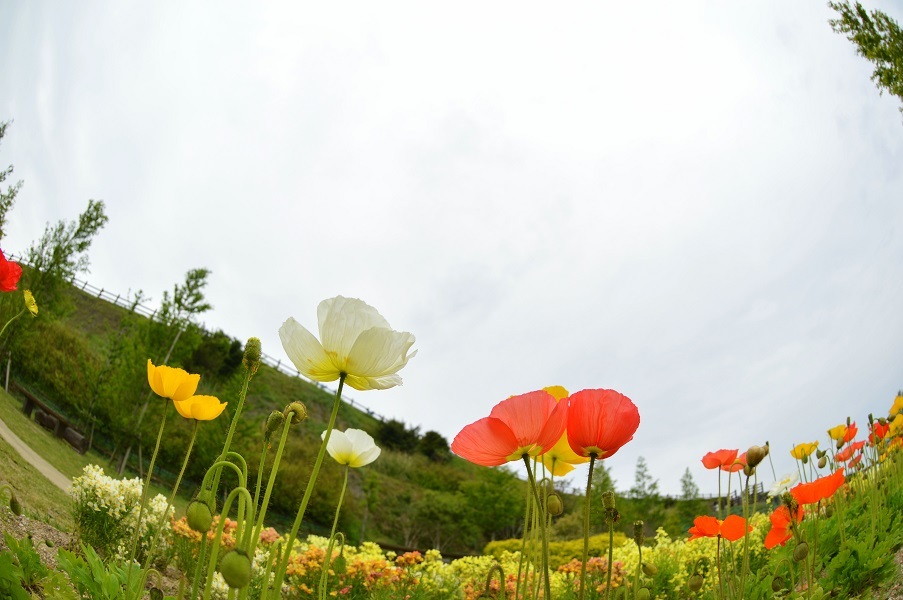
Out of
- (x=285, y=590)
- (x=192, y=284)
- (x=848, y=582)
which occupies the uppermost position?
(x=192, y=284)

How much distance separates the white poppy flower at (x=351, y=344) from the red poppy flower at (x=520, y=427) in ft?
0.68

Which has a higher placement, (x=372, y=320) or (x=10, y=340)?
(x=10, y=340)

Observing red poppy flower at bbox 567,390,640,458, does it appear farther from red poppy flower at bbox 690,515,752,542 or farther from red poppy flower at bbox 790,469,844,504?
red poppy flower at bbox 790,469,844,504

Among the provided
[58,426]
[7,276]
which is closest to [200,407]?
[7,276]

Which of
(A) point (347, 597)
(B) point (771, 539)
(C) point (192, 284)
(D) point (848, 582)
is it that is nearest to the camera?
(B) point (771, 539)

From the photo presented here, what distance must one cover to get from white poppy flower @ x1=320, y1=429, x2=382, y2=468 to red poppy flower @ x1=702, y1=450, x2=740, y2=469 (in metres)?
1.20

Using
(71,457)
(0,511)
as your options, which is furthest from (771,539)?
(71,457)

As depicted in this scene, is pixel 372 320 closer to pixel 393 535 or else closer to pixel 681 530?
pixel 681 530

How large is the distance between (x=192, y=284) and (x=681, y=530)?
15377 millimetres

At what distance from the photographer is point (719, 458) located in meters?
2.21

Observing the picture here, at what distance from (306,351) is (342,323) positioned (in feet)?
0.32

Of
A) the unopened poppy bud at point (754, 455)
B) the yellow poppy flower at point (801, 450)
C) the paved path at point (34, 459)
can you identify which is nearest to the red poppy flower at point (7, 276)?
the unopened poppy bud at point (754, 455)

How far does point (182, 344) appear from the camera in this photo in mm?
16406

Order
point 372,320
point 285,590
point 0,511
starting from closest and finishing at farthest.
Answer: point 372,320
point 0,511
point 285,590
